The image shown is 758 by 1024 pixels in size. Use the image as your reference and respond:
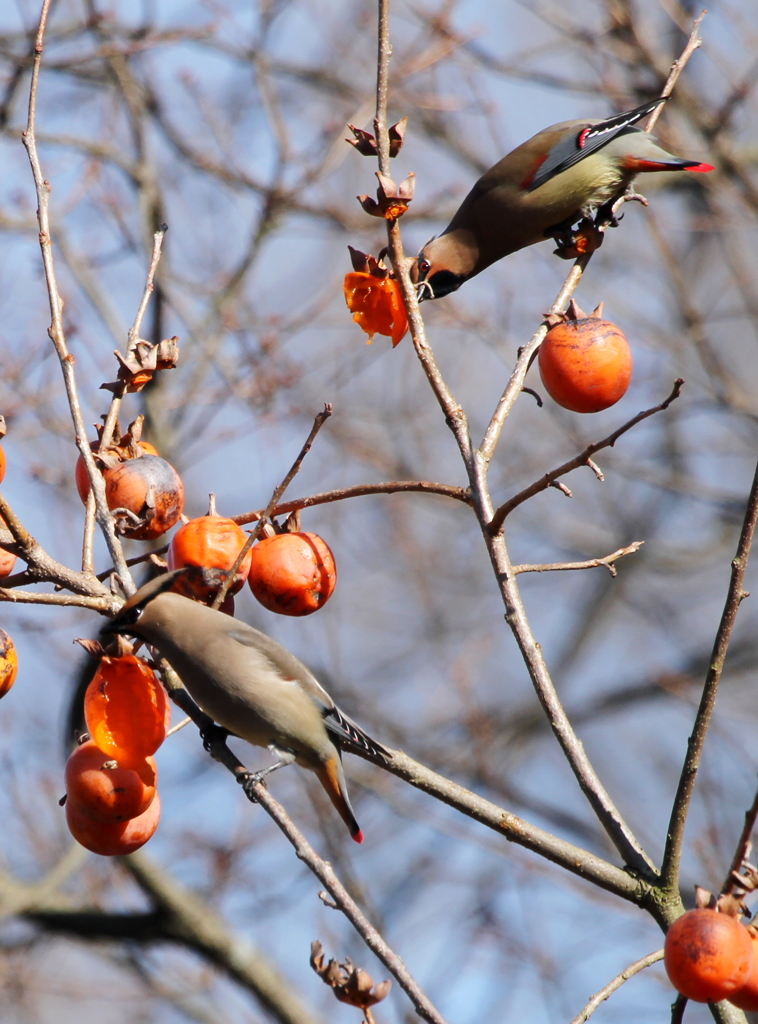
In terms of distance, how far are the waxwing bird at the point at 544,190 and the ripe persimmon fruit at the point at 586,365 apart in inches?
53.9

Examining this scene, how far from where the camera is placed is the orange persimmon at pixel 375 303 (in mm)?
2811

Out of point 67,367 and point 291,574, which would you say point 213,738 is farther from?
point 67,367

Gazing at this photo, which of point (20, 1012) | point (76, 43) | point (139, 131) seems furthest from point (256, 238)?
point (20, 1012)

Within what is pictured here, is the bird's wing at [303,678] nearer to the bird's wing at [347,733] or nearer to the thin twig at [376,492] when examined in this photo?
the bird's wing at [347,733]

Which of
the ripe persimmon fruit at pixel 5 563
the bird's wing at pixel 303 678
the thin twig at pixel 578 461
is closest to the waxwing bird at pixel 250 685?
the bird's wing at pixel 303 678

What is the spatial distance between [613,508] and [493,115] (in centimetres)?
349

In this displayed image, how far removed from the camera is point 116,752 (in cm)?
234

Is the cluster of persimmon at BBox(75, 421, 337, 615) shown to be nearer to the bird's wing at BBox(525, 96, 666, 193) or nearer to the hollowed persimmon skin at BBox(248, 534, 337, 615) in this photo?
the hollowed persimmon skin at BBox(248, 534, 337, 615)

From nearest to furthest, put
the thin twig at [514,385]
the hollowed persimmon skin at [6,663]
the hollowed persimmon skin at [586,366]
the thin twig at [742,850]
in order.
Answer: the thin twig at [742,850], the hollowed persimmon skin at [6,663], the thin twig at [514,385], the hollowed persimmon skin at [586,366]

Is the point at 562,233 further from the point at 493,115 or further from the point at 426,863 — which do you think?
the point at 426,863

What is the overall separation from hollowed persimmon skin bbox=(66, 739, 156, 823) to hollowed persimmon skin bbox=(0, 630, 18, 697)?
21 cm

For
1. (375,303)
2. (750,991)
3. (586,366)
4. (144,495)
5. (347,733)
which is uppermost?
(375,303)

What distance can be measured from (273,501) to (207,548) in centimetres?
22

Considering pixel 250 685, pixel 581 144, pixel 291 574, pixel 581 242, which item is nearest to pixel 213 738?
pixel 250 685
